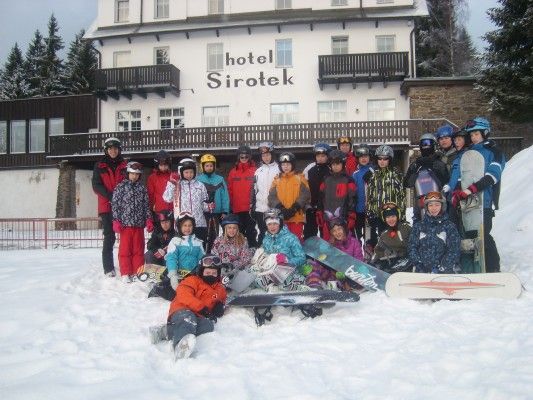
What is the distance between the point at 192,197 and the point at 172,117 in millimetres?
15954

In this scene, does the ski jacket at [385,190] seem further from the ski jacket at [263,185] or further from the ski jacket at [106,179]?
the ski jacket at [106,179]

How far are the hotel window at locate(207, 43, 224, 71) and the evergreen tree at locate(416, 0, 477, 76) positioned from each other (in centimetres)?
1234

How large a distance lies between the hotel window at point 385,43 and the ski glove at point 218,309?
58.9 feet

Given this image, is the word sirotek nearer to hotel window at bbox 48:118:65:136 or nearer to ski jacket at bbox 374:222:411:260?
hotel window at bbox 48:118:65:136

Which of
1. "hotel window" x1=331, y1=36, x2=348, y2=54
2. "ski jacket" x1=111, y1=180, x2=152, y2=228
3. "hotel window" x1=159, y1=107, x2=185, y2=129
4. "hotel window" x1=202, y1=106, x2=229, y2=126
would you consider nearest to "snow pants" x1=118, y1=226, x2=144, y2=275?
"ski jacket" x1=111, y1=180, x2=152, y2=228

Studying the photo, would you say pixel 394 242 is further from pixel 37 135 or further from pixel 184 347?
pixel 37 135

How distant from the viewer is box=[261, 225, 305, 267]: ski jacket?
209 inches

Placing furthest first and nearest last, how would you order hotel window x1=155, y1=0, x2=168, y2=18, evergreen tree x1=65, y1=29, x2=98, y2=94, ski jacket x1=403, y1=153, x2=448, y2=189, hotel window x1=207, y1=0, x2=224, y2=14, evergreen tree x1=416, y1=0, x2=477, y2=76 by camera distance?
evergreen tree x1=65, y1=29, x2=98, y2=94, evergreen tree x1=416, y1=0, x2=477, y2=76, hotel window x1=155, y1=0, x2=168, y2=18, hotel window x1=207, y1=0, x2=224, y2=14, ski jacket x1=403, y1=153, x2=448, y2=189

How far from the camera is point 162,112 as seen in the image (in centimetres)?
2116

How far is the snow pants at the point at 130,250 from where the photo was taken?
5.78 m

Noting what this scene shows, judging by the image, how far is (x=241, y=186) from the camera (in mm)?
6578

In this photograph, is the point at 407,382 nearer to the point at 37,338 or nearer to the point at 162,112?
the point at 37,338

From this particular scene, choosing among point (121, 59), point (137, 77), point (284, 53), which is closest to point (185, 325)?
point (284, 53)

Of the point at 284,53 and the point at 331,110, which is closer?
the point at 331,110
